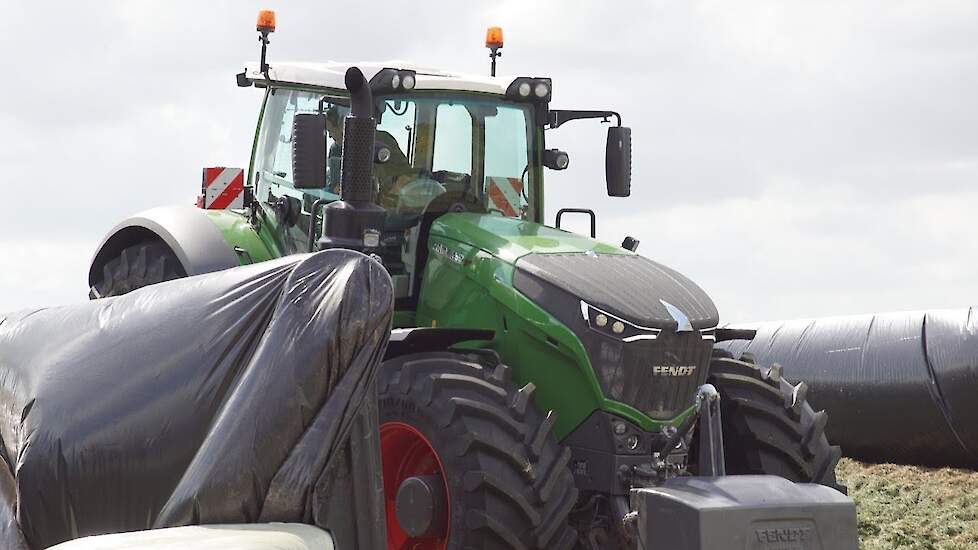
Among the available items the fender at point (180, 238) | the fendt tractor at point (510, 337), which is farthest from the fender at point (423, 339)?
the fender at point (180, 238)

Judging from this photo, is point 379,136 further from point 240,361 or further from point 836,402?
point 836,402

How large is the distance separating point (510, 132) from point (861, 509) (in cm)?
410

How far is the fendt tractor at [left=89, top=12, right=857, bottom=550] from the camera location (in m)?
5.87

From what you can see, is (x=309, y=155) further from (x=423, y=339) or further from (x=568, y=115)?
(x=568, y=115)

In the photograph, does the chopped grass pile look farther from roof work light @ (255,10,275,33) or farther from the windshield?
roof work light @ (255,10,275,33)

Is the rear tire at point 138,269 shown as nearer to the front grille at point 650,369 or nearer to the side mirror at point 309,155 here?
the side mirror at point 309,155

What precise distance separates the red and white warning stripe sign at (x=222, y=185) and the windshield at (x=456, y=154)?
2.17m

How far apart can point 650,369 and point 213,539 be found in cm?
313

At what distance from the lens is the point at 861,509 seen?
10086 mm

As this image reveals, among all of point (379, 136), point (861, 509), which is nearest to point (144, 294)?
point (379, 136)

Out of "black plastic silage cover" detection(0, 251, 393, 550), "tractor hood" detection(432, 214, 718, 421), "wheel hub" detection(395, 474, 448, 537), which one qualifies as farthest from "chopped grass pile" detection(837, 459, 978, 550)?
"black plastic silage cover" detection(0, 251, 393, 550)

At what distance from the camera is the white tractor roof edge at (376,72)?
7633mm

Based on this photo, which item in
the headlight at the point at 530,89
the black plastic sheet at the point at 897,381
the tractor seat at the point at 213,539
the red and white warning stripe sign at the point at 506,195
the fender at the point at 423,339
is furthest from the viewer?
the black plastic sheet at the point at 897,381

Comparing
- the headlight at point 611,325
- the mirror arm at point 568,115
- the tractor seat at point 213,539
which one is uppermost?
the mirror arm at point 568,115
